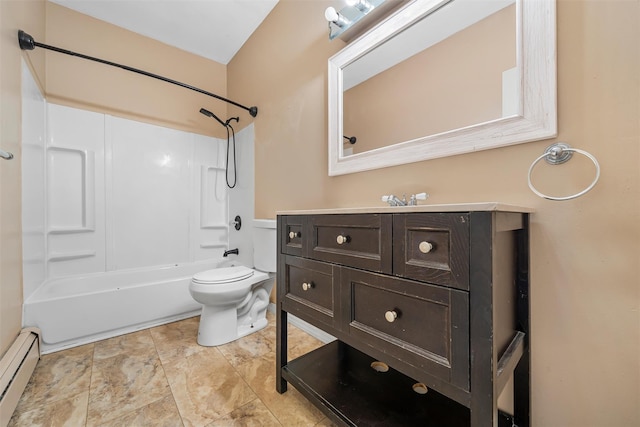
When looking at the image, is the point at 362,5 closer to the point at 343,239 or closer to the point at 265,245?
the point at 343,239

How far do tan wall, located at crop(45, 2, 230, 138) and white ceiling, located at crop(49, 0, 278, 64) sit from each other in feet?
0.34

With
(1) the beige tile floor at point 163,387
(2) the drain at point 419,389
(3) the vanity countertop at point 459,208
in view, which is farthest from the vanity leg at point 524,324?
(1) the beige tile floor at point 163,387

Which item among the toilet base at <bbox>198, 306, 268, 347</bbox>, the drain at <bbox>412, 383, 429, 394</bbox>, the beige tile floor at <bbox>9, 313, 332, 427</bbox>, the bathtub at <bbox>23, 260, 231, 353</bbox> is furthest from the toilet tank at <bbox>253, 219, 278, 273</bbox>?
the drain at <bbox>412, 383, 429, 394</bbox>

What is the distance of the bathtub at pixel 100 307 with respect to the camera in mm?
1505

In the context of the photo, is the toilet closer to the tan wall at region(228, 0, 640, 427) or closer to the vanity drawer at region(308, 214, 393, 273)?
the vanity drawer at region(308, 214, 393, 273)

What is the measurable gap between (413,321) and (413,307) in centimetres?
4

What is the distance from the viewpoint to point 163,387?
1.22 metres

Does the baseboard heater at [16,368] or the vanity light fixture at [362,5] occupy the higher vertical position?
the vanity light fixture at [362,5]

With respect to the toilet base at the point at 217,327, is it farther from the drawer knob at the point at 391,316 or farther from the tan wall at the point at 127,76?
the tan wall at the point at 127,76

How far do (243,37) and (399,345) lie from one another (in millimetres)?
2851

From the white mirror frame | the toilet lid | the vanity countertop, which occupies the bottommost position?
the toilet lid

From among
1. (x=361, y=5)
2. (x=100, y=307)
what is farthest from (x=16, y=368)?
(x=361, y=5)

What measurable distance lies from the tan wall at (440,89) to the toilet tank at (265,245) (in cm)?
90

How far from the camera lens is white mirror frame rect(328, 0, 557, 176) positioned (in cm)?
78
